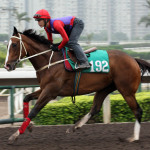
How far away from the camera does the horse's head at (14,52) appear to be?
4.74 meters

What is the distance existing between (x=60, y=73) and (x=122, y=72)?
95 centimetres

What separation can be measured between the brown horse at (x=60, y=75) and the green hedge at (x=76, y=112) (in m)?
1.21

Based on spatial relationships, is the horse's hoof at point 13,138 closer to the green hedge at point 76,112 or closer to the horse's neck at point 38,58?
the horse's neck at point 38,58

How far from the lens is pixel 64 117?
655cm

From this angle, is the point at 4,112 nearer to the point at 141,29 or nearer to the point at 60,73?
the point at 60,73

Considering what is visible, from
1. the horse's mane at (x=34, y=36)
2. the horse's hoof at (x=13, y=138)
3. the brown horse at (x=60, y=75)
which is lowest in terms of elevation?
the horse's hoof at (x=13, y=138)

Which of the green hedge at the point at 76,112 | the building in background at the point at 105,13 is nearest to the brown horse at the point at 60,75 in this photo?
the green hedge at the point at 76,112

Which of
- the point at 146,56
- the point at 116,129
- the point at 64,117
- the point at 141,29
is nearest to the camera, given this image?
the point at 116,129

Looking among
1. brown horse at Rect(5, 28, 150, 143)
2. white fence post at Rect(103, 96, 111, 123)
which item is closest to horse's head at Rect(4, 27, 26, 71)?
brown horse at Rect(5, 28, 150, 143)

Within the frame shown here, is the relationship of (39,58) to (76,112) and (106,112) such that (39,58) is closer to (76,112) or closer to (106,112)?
(76,112)

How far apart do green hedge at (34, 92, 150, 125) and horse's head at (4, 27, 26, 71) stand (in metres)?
1.93

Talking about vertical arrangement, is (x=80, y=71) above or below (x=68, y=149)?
above

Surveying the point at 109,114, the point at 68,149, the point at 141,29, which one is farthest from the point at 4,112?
the point at 141,29

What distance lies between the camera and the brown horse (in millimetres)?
4820
